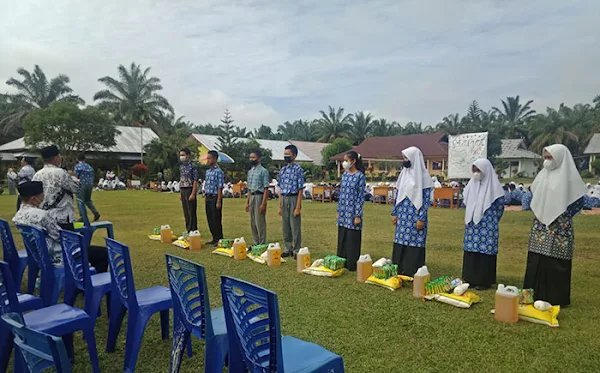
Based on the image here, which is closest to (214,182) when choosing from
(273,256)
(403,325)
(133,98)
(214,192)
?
(214,192)

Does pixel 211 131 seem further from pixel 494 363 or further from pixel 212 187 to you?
pixel 494 363

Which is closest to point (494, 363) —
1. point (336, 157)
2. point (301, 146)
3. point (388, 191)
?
point (388, 191)

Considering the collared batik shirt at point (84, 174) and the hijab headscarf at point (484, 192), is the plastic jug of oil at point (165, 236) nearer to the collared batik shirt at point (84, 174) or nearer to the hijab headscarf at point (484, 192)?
the collared batik shirt at point (84, 174)

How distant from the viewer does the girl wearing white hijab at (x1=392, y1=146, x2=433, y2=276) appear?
5090 millimetres

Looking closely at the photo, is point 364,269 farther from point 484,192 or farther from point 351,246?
point 484,192

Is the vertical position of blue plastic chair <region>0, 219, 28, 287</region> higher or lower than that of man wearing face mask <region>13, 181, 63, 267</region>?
lower

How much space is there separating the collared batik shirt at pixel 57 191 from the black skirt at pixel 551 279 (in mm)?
5221

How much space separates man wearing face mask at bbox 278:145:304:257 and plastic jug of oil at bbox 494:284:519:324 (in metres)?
3.13

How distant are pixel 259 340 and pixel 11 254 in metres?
3.57

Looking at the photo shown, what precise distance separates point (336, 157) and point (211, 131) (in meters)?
22.5

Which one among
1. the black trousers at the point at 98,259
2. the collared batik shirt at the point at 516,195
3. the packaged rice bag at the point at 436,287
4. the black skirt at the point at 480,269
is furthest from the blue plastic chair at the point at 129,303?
the collared batik shirt at the point at 516,195

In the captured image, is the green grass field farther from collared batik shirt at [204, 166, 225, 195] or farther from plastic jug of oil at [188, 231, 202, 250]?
collared batik shirt at [204, 166, 225, 195]

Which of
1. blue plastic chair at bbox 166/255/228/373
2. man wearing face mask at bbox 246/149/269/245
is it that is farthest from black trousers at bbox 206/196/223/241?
blue plastic chair at bbox 166/255/228/373

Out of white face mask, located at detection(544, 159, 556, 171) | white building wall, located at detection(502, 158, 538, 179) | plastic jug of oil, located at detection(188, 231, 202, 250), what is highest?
white building wall, located at detection(502, 158, 538, 179)
